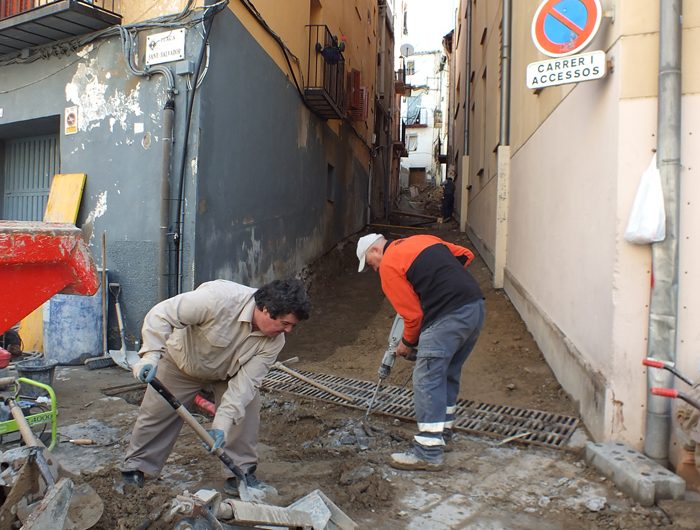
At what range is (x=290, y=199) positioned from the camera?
872 centimetres

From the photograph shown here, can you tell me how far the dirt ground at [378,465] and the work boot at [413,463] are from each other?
54mm

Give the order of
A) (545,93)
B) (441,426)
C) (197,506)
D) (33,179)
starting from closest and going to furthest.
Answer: (197,506) < (441,426) < (545,93) < (33,179)

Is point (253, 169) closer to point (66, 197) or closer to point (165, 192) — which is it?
point (165, 192)

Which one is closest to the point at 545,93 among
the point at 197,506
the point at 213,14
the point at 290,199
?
the point at 213,14

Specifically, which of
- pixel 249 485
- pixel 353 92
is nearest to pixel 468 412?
pixel 249 485

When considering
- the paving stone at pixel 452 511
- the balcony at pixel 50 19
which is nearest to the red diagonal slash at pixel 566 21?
the paving stone at pixel 452 511

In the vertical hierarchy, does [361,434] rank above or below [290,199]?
below

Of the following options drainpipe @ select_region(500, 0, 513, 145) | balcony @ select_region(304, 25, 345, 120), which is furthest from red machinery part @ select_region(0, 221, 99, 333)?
balcony @ select_region(304, 25, 345, 120)

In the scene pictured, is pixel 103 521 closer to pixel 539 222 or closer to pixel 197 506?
pixel 197 506

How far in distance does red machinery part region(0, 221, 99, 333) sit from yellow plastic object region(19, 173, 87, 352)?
4.86m

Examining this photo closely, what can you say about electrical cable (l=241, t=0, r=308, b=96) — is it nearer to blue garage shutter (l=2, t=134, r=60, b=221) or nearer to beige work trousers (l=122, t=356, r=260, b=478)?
blue garage shutter (l=2, t=134, r=60, b=221)

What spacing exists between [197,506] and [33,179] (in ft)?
23.8

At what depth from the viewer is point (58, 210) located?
21.3 feet

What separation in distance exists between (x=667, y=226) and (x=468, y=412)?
219cm
